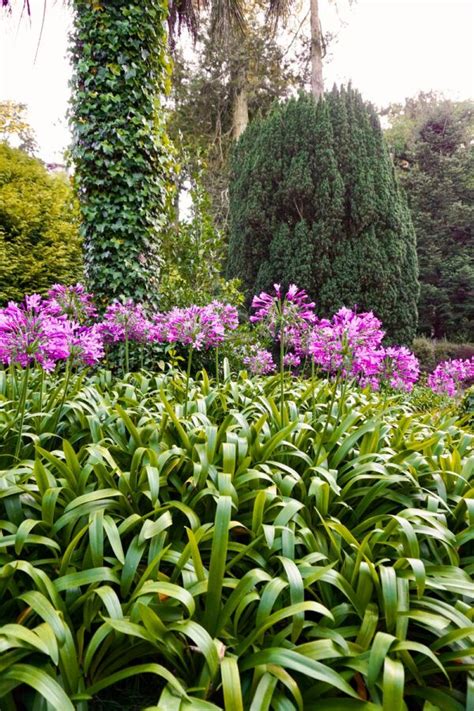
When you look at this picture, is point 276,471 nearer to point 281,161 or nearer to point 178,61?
point 281,161

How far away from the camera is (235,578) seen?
140cm

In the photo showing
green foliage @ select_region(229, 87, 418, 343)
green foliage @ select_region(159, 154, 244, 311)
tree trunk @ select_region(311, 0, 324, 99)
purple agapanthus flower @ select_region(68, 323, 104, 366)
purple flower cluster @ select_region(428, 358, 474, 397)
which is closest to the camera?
purple agapanthus flower @ select_region(68, 323, 104, 366)

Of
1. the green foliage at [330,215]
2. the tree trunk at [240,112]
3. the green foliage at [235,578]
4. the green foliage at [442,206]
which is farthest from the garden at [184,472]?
the green foliage at [442,206]

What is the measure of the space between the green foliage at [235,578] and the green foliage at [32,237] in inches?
188

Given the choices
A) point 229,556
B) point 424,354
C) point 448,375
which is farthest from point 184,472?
point 424,354

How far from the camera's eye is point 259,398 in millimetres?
2578

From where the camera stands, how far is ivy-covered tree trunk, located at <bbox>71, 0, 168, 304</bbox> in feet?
15.5

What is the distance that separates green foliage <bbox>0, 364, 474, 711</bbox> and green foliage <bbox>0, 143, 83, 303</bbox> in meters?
4.76

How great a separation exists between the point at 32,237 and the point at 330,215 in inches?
198

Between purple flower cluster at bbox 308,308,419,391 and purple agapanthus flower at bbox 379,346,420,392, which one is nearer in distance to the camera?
purple flower cluster at bbox 308,308,419,391

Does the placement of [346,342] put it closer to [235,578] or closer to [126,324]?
[235,578]

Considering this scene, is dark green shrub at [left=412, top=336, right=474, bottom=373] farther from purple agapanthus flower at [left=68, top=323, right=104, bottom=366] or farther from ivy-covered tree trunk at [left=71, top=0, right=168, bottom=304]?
purple agapanthus flower at [left=68, top=323, right=104, bottom=366]

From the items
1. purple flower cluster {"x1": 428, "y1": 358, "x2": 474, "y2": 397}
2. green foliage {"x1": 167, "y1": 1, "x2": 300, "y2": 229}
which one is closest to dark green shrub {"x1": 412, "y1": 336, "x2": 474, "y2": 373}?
green foliage {"x1": 167, "y1": 1, "x2": 300, "y2": 229}

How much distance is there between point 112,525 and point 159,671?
0.46 meters
